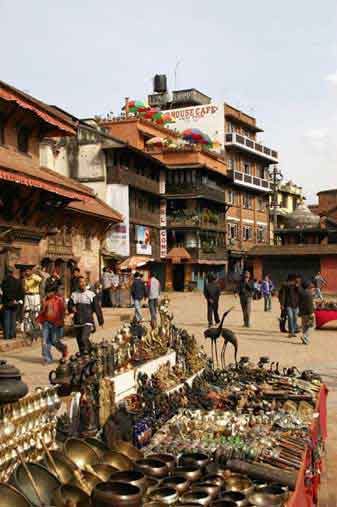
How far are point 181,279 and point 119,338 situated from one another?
40.0 metres

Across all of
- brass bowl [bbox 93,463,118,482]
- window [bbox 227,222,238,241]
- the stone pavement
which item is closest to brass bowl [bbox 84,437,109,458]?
brass bowl [bbox 93,463,118,482]

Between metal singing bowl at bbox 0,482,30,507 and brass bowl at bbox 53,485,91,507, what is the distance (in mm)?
256

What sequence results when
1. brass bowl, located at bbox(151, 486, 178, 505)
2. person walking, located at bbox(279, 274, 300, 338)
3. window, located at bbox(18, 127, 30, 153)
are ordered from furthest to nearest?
1. window, located at bbox(18, 127, 30, 153)
2. person walking, located at bbox(279, 274, 300, 338)
3. brass bowl, located at bbox(151, 486, 178, 505)

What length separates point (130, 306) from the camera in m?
28.4

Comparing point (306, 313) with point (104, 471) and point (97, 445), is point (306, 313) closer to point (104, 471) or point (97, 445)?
point (97, 445)

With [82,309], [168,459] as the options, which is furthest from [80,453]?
[82,309]

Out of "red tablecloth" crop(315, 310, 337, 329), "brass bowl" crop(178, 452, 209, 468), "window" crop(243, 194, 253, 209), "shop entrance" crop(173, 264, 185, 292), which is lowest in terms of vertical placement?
"brass bowl" crop(178, 452, 209, 468)

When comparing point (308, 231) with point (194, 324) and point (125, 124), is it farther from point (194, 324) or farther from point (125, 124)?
point (194, 324)

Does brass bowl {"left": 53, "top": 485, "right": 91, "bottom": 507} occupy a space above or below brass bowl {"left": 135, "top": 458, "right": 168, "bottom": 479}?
above

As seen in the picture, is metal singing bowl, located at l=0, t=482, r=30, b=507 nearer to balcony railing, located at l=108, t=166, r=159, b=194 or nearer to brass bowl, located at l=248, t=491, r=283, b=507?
brass bowl, located at l=248, t=491, r=283, b=507

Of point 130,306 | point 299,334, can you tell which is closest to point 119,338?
point 299,334

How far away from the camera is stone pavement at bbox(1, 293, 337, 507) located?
818cm

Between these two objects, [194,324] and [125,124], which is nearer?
[194,324]

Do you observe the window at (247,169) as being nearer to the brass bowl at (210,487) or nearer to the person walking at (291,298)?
the person walking at (291,298)
